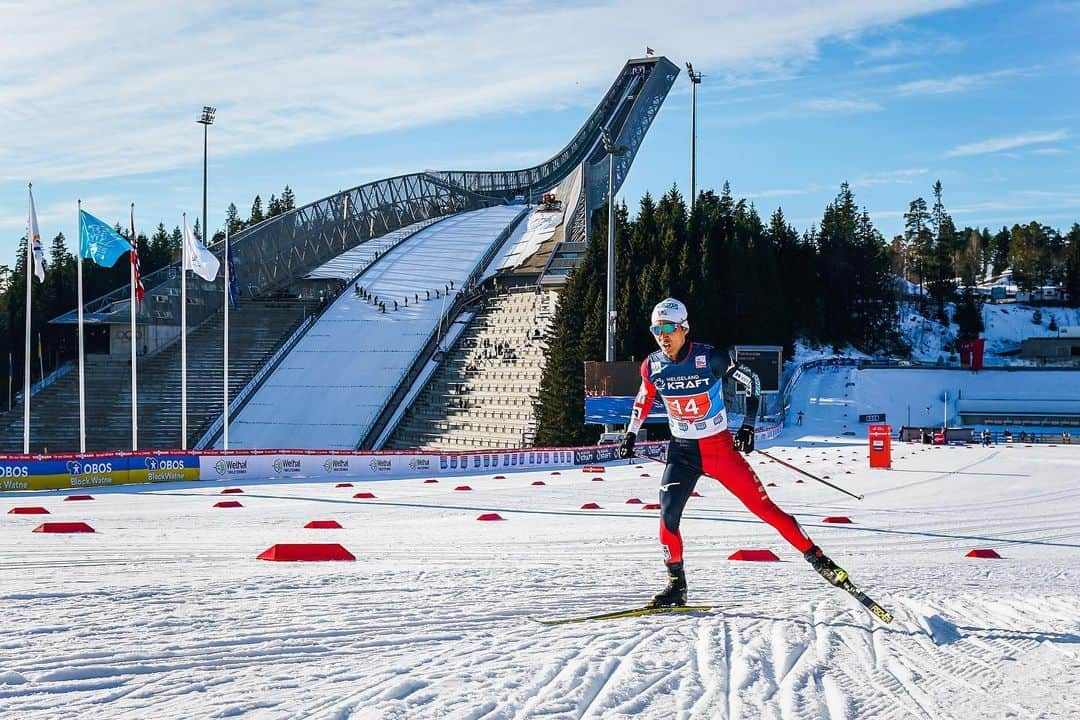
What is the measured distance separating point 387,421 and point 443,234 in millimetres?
41637

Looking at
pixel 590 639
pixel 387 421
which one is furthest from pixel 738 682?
pixel 387 421

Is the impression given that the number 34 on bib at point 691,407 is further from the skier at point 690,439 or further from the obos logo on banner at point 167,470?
the obos logo on banner at point 167,470

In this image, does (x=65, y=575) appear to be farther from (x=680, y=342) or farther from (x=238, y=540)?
(x=680, y=342)

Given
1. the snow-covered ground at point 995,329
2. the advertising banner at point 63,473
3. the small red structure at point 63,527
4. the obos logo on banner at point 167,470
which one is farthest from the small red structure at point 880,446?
the snow-covered ground at point 995,329

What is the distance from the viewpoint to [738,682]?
5.29m

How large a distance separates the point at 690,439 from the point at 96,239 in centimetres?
2452

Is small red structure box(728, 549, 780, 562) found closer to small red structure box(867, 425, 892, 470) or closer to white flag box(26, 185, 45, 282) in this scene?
small red structure box(867, 425, 892, 470)

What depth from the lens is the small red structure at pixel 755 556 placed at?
10336 millimetres

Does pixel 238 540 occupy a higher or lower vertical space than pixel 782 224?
lower

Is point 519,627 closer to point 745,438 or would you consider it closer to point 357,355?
point 745,438

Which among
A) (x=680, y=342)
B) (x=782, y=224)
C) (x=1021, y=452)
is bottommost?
(x=1021, y=452)

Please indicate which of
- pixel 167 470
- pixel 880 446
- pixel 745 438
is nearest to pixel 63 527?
pixel 745 438

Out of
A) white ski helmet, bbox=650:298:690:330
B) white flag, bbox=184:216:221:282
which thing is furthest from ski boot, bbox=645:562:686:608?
white flag, bbox=184:216:221:282

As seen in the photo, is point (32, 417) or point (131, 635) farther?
point (32, 417)
